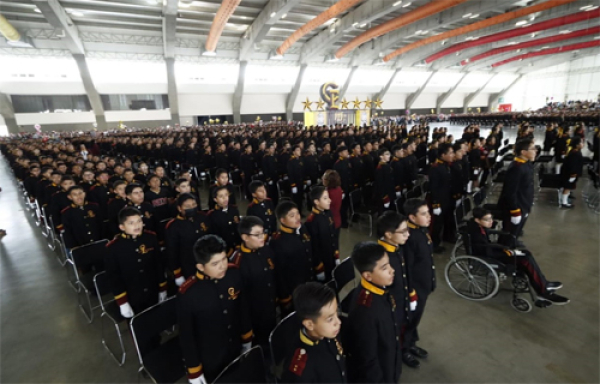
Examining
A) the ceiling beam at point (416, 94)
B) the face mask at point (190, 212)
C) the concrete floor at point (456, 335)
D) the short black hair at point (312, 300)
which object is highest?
the ceiling beam at point (416, 94)

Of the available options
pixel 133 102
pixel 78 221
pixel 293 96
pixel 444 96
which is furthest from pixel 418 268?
pixel 444 96

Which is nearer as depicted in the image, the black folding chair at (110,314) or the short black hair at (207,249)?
the short black hair at (207,249)

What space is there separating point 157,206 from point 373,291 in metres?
4.20

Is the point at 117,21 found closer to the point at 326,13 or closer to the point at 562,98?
the point at 326,13

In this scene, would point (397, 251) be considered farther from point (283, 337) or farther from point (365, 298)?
point (283, 337)

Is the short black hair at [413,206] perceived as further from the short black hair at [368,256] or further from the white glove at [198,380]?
the white glove at [198,380]

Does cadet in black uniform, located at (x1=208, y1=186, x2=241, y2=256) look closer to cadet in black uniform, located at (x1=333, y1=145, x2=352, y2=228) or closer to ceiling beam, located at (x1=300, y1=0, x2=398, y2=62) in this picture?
cadet in black uniform, located at (x1=333, y1=145, x2=352, y2=228)

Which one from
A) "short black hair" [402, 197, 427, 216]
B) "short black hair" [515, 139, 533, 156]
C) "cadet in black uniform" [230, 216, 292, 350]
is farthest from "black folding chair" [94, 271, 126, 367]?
"short black hair" [515, 139, 533, 156]

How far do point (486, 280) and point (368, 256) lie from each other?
8.99ft

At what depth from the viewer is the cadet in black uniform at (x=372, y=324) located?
1.94m

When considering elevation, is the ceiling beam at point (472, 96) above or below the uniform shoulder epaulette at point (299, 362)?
above

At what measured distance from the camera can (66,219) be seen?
439cm

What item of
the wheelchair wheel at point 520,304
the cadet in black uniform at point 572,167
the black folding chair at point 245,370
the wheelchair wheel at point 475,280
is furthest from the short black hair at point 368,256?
the cadet in black uniform at point 572,167

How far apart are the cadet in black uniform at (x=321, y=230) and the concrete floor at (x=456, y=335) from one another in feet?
4.46
